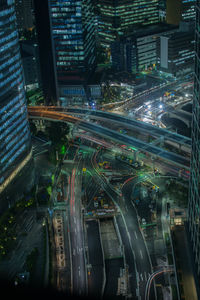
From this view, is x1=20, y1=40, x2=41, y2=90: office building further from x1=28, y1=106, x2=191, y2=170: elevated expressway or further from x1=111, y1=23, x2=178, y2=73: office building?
x1=111, y1=23, x2=178, y2=73: office building

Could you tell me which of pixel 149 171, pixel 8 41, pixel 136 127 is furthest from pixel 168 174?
pixel 8 41

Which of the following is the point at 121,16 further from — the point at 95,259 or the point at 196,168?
the point at 196,168

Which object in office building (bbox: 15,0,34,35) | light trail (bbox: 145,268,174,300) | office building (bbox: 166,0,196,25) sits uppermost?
office building (bbox: 15,0,34,35)

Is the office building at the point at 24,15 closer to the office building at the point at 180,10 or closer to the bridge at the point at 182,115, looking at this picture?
the office building at the point at 180,10

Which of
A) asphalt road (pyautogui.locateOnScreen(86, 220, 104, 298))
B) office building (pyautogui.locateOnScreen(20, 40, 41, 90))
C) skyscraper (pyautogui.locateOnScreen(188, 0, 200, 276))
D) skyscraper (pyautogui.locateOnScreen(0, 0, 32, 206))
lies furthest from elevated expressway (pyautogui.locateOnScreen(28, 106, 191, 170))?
skyscraper (pyautogui.locateOnScreen(188, 0, 200, 276))

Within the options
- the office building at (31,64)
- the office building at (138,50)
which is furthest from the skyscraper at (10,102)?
the office building at (138,50)

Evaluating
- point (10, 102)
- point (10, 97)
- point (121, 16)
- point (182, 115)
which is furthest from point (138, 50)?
point (10, 102)
